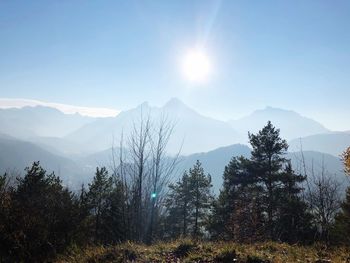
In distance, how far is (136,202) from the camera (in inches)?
414

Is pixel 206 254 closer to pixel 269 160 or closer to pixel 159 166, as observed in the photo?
pixel 159 166

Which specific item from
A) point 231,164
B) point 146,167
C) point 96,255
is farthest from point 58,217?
point 231,164

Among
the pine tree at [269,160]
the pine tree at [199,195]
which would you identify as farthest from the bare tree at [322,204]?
the pine tree at [199,195]

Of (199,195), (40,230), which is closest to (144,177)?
(40,230)

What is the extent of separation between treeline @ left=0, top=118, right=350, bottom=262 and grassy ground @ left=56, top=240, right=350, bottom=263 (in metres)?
1.40

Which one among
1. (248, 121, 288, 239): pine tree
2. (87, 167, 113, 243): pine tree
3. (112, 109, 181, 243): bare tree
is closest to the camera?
(112, 109, 181, 243): bare tree

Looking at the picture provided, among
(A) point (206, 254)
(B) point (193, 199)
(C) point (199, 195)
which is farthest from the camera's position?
(B) point (193, 199)

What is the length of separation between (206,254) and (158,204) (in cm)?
321

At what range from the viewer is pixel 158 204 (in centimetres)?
1131

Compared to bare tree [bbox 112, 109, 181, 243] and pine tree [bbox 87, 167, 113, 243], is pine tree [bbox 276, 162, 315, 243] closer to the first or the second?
pine tree [bbox 87, 167, 113, 243]

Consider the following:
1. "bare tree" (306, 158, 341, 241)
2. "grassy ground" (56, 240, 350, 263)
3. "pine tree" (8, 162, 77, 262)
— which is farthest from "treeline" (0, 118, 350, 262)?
"grassy ground" (56, 240, 350, 263)

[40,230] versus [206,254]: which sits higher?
[40,230]

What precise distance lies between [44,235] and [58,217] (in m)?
2.15

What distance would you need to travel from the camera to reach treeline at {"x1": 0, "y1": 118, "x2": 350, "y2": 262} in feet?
36.0
